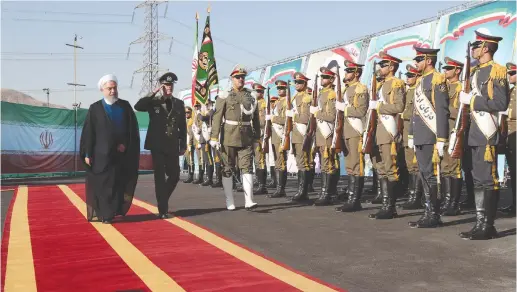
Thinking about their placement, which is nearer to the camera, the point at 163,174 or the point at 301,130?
the point at 163,174

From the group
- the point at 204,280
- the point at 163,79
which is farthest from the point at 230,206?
the point at 204,280

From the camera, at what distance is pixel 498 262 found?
4.57 m

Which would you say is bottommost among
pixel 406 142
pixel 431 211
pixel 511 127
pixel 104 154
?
pixel 431 211

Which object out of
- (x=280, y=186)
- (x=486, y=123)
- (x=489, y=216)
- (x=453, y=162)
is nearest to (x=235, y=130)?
(x=280, y=186)

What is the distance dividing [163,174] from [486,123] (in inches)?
165

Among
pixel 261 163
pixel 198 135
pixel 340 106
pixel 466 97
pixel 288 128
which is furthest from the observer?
pixel 198 135

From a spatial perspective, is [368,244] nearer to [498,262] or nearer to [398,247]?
[398,247]

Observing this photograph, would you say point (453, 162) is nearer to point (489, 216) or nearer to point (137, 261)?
point (489, 216)

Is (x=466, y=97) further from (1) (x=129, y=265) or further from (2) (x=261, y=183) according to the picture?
(2) (x=261, y=183)

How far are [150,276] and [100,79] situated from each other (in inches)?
147

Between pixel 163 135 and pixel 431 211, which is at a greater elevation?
pixel 163 135

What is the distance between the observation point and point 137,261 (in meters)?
4.67

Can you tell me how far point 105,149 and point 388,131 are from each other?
12.2ft

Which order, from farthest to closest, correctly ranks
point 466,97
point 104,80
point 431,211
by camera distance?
1. point 104,80
2. point 431,211
3. point 466,97
